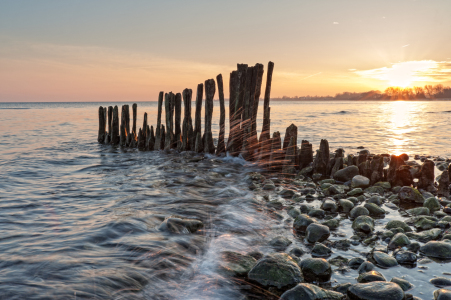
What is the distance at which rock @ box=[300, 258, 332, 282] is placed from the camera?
3779mm

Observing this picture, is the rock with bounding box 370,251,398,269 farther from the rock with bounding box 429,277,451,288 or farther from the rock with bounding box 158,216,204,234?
the rock with bounding box 158,216,204,234

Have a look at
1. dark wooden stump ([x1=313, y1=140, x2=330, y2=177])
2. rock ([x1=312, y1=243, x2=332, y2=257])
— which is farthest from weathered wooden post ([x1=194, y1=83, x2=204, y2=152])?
rock ([x1=312, y1=243, x2=332, y2=257])

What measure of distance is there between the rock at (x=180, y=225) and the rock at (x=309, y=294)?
250cm

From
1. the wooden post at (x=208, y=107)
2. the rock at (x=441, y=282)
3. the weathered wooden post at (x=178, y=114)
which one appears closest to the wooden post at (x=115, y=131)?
the weathered wooden post at (x=178, y=114)

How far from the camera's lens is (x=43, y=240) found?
5234 millimetres

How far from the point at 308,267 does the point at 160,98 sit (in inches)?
452

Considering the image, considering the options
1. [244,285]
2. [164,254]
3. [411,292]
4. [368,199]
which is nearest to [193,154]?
[368,199]

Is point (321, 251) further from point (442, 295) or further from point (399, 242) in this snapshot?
point (442, 295)

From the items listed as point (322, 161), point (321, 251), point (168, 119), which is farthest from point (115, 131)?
point (321, 251)

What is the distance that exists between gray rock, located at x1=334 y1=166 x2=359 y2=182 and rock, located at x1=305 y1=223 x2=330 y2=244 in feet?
13.6

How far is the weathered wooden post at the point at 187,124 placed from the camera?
12.5 meters

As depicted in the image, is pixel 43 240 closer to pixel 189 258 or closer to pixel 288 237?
pixel 189 258

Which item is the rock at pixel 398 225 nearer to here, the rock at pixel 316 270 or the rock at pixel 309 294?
the rock at pixel 316 270

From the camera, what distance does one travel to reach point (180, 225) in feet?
18.5
